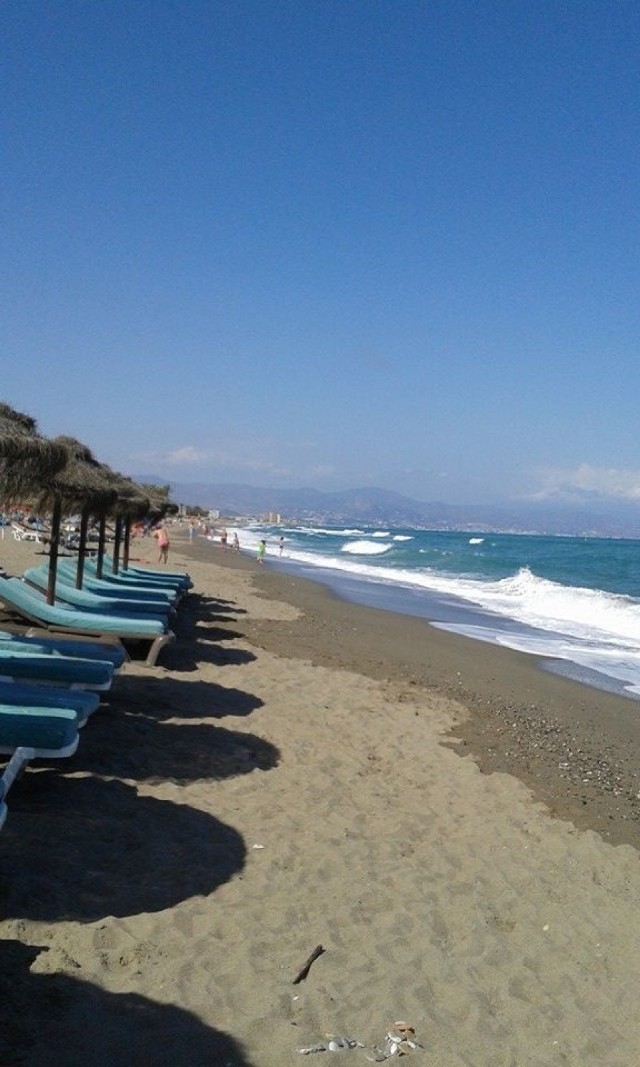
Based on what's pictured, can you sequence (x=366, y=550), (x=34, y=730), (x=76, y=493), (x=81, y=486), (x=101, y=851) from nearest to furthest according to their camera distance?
(x=101, y=851), (x=34, y=730), (x=81, y=486), (x=76, y=493), (x=366, y=550)

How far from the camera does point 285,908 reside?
3.84m

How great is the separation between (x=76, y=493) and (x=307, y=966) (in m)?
6.23

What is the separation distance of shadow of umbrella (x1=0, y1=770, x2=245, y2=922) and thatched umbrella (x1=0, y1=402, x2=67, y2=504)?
6.91ft

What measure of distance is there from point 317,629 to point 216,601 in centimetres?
304

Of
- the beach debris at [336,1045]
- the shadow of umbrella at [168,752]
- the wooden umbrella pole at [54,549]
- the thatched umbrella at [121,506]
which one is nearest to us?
the beach debris at [336,1045]

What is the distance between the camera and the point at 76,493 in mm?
8562

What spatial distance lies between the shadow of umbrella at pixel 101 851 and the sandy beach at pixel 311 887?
1 centimetres

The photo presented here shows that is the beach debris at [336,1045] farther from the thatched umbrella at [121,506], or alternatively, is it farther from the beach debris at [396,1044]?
the thatched umbrella at [121,506]

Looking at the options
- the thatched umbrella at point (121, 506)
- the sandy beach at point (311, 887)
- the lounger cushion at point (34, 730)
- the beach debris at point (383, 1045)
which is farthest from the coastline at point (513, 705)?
the lounger cushion at point (34, 730)

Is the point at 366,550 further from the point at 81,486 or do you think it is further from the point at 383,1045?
the point at 383,1045

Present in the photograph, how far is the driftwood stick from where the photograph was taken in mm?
3277

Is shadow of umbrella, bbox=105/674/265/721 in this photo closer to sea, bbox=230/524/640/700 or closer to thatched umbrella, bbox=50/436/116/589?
thatched umbrella, bbox=50/436/116/589

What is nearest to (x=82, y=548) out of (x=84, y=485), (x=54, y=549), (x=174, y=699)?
(x=54, y=549)

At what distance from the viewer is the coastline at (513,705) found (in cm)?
639
